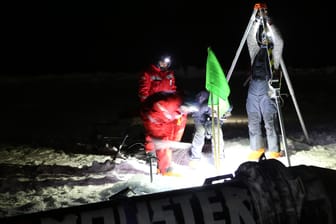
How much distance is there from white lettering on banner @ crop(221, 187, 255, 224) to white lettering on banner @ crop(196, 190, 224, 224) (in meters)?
0.04

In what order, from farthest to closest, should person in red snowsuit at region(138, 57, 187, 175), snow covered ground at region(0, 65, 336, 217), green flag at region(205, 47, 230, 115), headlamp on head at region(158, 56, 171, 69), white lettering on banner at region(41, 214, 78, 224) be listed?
headlamp on head at region(158, 56, 171, 69)
person in red snowsuit at region(138, 57, 187, 175)
snow covered ground at region(0, 65, 336, 217)
green flag at region(205, 47, 230, 115)
white lettering on banner at region(41, 214, 78, 224)

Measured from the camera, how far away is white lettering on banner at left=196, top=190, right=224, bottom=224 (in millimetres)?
1412

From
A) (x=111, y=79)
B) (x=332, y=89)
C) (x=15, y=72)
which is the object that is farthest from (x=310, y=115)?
(x=15, y=72)

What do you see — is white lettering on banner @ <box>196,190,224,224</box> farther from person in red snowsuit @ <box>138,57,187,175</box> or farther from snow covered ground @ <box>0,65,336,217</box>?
person in red snowsuit @ <box>138,57,187,175</box>

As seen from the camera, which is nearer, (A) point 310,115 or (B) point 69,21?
(A) point 310,115

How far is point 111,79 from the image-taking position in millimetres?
19703

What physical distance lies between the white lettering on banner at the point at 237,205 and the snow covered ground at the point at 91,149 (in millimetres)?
2800

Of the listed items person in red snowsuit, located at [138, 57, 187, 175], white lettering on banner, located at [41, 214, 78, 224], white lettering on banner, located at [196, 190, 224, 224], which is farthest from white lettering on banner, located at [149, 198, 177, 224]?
person in red snowsuit, located at [138, 57, 187, 175]

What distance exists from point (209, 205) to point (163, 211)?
0.54 ft

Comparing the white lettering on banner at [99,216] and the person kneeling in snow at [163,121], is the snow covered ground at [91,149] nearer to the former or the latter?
the person kneeling in snow at [163,121]

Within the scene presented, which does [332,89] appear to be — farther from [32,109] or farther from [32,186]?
[32,186]

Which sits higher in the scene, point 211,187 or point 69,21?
point 69,21

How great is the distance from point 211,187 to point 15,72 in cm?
2213

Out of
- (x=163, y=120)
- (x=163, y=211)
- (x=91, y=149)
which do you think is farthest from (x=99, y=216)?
(x=91, y=149)
